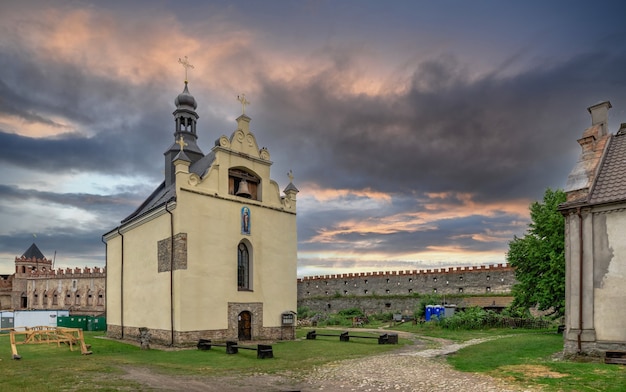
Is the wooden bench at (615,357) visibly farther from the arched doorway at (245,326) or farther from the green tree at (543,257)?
the arched doorway at (245,326)

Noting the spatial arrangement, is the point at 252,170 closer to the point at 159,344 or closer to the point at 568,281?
the point at 159,344

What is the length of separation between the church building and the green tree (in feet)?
46.1

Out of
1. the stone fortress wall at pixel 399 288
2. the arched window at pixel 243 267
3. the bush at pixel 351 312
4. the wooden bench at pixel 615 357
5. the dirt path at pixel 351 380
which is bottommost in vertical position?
the bush at pixel 351 312

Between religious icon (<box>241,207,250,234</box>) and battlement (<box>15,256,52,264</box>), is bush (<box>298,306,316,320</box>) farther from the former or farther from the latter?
battlement (<box>15,256,52,264</box>)

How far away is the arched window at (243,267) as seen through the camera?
26.4m

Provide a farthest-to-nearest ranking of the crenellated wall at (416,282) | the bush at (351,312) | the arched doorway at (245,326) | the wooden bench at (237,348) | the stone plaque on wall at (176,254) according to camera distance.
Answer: the bush at (351,312), the crenellated wall at (416,282), the arched doorway at (245,326), the stone plaque on wall at (176,254), the wooden bench at (237,348)

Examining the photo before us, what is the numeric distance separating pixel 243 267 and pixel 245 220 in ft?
9.44

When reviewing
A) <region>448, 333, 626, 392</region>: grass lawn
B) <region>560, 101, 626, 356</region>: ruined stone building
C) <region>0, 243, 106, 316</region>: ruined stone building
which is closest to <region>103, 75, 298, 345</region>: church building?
<region>448, 333, 626, 392</region>: grass lawn

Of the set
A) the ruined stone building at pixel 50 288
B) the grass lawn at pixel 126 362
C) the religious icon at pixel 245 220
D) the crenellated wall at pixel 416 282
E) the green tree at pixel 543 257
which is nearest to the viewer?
the grass lawn at pixel 126 362

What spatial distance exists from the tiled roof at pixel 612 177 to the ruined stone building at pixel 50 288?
5778 cm

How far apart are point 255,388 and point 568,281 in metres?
11.6

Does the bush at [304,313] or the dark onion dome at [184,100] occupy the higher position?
the dark onion dome at [184,100]

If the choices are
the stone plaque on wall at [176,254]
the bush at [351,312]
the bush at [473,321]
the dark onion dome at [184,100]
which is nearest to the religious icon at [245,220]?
the stone plaque on wall at [176,254]

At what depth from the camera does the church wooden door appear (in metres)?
25.7
